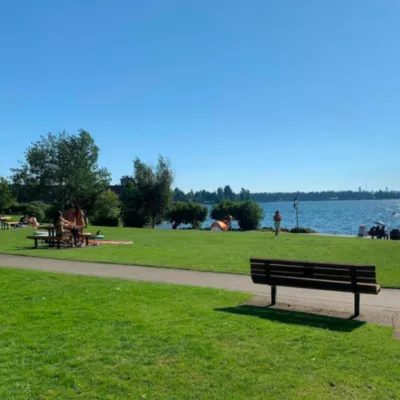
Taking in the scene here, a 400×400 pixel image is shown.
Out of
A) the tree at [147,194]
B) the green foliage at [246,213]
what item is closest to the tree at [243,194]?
the green foliage at [246,213]

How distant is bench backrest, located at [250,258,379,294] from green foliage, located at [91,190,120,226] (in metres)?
40.9

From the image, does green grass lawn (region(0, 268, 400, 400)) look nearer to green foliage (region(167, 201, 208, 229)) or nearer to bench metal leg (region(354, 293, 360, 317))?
bench metal leg (region(354, 293, 360, 317))

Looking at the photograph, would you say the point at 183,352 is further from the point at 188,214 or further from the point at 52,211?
the point at 188,214

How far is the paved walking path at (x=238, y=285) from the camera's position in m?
7.20

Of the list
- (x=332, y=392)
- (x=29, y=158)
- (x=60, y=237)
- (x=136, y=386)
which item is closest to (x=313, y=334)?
(x=332, y=392)

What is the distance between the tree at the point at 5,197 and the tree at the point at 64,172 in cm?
412

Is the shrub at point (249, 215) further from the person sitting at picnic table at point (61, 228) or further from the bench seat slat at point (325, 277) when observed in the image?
the bench seat slat at point (325, 277)

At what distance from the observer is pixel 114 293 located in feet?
26.0

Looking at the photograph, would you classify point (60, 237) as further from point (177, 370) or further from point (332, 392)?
point (332, 392)

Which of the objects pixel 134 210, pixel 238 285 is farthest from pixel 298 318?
pixel 134 210

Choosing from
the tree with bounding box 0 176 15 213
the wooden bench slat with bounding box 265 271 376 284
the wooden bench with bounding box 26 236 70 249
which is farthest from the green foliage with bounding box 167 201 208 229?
the wooden bench slat with bounding box 265 271 376 284

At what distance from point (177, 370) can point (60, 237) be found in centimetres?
1320

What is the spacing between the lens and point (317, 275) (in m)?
7.00

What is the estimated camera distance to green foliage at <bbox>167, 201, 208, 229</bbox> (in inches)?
2249
